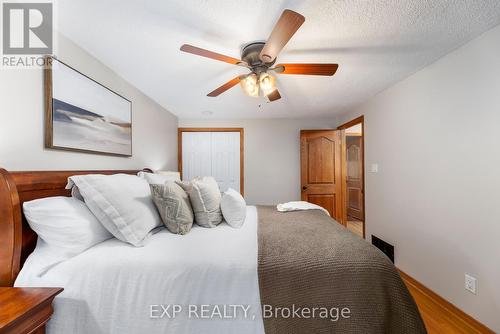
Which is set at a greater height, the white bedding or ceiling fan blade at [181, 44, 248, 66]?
ceiling fan blade at [181, 44, 248, 66]

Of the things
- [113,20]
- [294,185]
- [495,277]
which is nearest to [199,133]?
[294,185]

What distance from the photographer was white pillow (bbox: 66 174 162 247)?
1.24 m

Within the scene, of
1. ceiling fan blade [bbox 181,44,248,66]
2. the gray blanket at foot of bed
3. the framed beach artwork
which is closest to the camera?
the gray blanket at foot of bed

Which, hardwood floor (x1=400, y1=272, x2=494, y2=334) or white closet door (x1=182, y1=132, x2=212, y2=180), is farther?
white closet door (x1=182, y1=132, x2=212, y2=180)

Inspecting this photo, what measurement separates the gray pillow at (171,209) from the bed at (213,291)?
0.35m

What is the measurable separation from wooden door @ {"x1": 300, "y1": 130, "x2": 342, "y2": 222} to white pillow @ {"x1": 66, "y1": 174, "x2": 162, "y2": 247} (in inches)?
122

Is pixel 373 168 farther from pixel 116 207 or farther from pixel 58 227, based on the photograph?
pixel 58 227

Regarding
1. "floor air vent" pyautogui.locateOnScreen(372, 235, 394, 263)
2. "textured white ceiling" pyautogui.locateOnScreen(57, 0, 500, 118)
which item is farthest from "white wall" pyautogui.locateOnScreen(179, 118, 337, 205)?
"textured white ceiling" pyautogui.locateOnScreen(57, 0, 500, 118)

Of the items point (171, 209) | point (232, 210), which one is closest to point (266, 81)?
point (232, 210)

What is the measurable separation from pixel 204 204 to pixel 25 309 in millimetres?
1025

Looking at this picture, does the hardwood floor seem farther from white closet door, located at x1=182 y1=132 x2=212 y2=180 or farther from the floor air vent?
white closet door, located at x1=182 y1=132 x2=212 y2=180

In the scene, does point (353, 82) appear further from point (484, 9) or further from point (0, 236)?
point (0, 236)

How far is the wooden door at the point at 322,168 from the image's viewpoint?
12.8ft

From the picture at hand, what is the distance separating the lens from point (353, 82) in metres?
2.44
